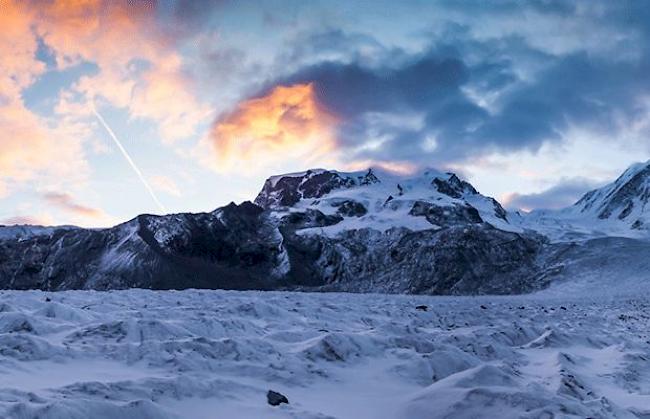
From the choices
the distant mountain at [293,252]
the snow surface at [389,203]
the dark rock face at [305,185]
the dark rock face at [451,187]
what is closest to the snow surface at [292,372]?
the distant mountain at [293,252]

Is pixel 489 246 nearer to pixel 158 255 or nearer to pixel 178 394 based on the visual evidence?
pixel 158 255

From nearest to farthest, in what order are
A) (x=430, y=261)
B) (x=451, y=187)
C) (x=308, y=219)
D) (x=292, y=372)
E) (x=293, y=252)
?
1. (x=292, y=372)
2. (x=430, y=261)
3. (x=293, y=252)
4. (x=308, y=219)
5. (x=451, y=187)

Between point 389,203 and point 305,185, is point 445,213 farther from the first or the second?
point 305,185

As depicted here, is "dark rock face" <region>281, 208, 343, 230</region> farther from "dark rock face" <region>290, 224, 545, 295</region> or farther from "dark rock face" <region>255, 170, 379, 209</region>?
"dark rock face" <region>255, 170, 379, 209</region>

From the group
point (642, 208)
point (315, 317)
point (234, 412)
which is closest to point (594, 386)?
point (234, 412)

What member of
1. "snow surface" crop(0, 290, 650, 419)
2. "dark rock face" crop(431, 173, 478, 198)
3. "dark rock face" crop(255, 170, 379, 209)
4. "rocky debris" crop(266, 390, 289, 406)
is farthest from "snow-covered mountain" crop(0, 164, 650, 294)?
"rocky debris" crop(266, 390, 289, 406)

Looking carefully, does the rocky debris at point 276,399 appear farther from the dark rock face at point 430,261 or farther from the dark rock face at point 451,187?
the dark rock face at point 451,187

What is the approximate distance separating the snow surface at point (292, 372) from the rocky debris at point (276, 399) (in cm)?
11

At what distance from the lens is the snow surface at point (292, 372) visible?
9.48 meters

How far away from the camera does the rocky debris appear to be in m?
10.2

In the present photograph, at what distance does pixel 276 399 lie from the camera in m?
10.3

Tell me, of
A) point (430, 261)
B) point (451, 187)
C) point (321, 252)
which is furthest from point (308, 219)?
point (451, 187)

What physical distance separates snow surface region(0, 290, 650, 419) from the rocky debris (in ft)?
0.37

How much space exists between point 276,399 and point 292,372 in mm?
2409
